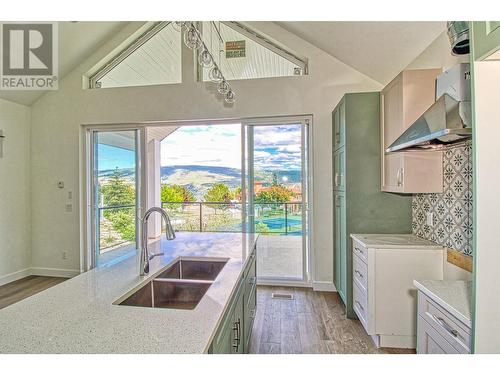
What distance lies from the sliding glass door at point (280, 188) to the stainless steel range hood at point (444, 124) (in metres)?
2.06

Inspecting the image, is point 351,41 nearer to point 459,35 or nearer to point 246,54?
point 246,54

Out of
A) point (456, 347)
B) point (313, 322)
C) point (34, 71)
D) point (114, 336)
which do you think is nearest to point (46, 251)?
point (34, 71)

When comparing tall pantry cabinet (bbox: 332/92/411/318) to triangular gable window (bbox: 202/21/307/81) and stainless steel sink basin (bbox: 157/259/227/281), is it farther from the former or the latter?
stainless steel sink basin (bbox: 157/259/227/281)

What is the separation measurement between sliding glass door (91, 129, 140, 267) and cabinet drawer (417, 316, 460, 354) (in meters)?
3.84

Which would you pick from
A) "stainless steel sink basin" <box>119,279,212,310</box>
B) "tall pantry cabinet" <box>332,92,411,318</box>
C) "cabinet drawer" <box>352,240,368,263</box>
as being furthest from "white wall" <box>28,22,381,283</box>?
"stainless steel sink basin" <box>119,279,212,310</box>

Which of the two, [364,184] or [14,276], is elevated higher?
[364,184]

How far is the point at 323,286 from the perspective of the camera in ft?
12.1

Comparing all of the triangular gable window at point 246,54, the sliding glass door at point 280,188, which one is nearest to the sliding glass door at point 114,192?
the triangular gable window at point 246,54

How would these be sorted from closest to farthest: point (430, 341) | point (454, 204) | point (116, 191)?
point (430, 341) → point (454, 204) → point (116, 191)

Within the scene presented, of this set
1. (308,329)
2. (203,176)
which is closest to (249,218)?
(308,329)

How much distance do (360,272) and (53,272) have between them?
14.6 ft

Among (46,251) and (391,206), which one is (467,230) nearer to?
(391,206)

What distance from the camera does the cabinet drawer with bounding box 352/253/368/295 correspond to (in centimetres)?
244
